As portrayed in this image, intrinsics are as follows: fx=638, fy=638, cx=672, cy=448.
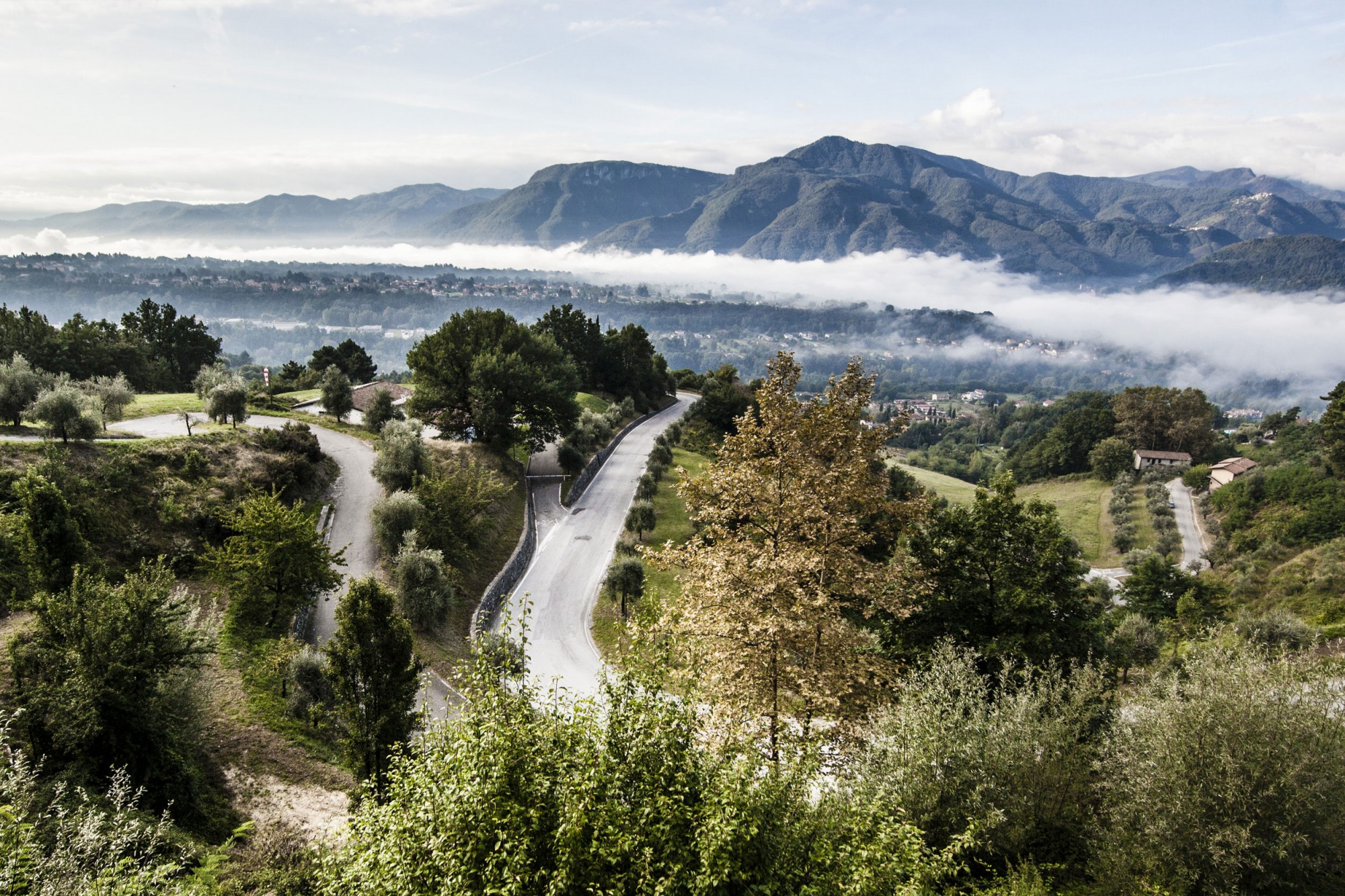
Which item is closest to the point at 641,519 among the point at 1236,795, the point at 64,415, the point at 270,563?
the point at 270,563

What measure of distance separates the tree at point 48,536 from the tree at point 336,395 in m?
30.9

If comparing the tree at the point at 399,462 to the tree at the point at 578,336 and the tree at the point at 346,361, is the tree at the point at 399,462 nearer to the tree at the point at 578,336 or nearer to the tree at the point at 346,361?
the tree at the point at 578,336

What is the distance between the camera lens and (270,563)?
2173 centimetres

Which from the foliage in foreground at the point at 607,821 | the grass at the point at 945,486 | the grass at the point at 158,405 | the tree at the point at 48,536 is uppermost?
the grass at the point at 158,405

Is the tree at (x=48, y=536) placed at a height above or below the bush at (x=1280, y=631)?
above

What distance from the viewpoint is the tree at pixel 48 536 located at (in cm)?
1698

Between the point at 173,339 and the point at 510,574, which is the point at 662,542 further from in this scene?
the point at 173,339

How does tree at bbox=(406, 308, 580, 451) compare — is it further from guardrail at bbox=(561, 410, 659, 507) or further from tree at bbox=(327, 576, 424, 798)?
tree at bbox=(327, 576, 424, 798)

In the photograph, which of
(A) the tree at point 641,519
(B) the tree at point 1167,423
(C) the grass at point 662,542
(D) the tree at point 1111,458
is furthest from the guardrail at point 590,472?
(B) the tree at point 1167,423

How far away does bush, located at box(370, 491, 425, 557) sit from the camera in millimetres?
28375

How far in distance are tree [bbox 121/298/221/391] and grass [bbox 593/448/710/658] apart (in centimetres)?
4748

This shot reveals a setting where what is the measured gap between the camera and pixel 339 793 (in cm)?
1585

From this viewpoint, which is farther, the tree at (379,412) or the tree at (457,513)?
the tree at (379,412)

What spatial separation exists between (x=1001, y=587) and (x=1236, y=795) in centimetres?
812
